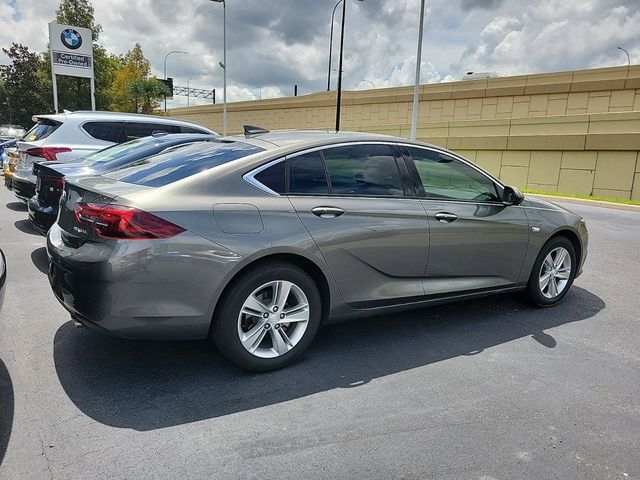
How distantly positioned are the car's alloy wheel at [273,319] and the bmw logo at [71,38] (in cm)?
2716

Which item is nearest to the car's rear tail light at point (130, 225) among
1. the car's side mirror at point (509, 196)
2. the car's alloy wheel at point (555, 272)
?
the car's side mirror at point (509, 196)

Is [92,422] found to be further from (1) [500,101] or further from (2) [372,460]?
(1) [500,101]

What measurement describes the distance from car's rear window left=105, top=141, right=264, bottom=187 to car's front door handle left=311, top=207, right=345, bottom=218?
585 millimetres

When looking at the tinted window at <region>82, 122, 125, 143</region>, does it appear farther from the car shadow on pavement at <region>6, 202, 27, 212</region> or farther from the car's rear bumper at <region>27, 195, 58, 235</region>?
the car shadow on pavement at <region>6, 202, 27, 212</region>

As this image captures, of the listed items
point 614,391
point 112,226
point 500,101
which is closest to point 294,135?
point 112,226

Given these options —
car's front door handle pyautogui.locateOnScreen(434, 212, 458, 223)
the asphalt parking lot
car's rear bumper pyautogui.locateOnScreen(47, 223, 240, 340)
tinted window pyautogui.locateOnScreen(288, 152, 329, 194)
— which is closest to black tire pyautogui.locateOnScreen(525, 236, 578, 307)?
the asphalt parking lot

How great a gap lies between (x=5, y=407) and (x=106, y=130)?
5.68 metres

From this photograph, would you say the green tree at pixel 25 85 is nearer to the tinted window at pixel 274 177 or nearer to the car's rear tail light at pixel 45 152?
the car's rear tail light at pixel 45 152

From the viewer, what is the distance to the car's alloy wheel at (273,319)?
3.12 m

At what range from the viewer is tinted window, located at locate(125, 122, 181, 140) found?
308 inches

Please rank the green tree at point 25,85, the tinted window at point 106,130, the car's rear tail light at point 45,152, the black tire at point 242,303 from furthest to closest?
1. the green tree at point 25,85
2. the tinted window at point 106,130
3. the car's rear tail light at point 45,152
4. the black tire at point 242,303

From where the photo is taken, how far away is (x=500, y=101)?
2614cm

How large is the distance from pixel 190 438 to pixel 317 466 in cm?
69

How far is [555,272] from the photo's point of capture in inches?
191
